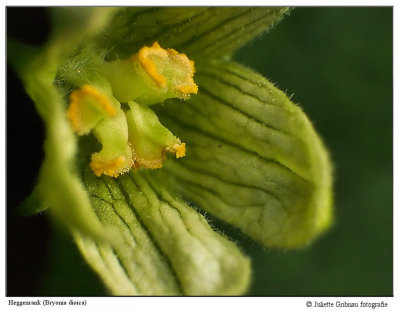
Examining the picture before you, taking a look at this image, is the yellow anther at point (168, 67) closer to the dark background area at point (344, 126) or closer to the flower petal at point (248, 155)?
the flower petal at point (248, 155)

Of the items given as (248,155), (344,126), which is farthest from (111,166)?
(344,126)

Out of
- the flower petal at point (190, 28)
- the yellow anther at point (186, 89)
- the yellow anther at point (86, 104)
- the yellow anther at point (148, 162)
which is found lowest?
the yellow anther at point (148, 162)

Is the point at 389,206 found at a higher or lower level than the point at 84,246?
lower

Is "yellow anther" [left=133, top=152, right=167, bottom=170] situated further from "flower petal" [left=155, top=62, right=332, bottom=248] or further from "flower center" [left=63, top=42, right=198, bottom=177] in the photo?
"flower petal" [left=155, top=62, right=332, bottom=248]

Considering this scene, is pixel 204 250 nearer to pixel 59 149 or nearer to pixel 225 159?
pixel 225 159

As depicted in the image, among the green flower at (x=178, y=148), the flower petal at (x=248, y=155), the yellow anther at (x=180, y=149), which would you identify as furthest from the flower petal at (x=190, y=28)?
the yellow anther at (x=180, y=149)
